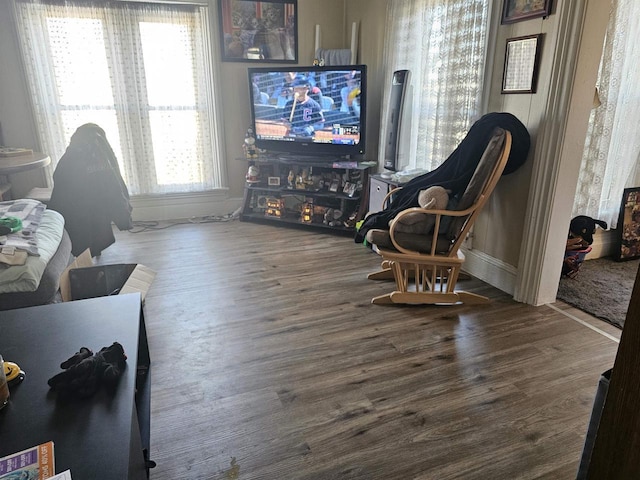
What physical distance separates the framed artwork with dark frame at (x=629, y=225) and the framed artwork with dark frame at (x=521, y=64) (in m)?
1.49

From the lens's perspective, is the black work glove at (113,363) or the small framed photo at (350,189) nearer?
the black work glove at (113,363)

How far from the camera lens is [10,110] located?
3783 mm

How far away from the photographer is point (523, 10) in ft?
8.06

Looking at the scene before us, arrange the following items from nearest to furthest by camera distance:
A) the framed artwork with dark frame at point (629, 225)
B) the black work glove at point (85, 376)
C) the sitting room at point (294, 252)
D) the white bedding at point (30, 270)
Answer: the black work glove at point (85, 376)
the sitting room at point (294, 252)
the white bedding at point (30, 270)
the framed artwork with dark frame at point (629, 225)

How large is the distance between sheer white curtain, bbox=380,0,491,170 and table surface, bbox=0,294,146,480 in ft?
8.16

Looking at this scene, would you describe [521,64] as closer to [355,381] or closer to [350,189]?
[350,189]

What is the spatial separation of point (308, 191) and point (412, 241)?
1.81 m

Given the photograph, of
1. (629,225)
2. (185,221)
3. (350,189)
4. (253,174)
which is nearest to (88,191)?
(185,221)

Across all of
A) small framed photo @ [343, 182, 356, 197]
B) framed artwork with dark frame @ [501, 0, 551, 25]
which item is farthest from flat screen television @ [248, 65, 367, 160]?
framed artwork with dark frame @ [501, 0, 551, 25]

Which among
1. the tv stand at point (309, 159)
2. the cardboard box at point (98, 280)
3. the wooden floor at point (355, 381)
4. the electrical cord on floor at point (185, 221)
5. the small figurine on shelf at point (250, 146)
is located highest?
the small figurine on shelf at point (250, 146)

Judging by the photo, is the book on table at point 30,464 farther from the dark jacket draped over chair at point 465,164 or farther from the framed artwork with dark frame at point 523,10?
the framed artwork with dark frame at point 523,10

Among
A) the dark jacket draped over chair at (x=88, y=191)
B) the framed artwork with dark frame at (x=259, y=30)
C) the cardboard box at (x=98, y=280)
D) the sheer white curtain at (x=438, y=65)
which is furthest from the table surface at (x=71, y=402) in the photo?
the framed artwork with dark frame at (x=259, y=30)

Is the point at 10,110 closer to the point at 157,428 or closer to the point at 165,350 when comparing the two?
the point at 165,350

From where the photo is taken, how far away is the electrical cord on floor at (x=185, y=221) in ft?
13.7
